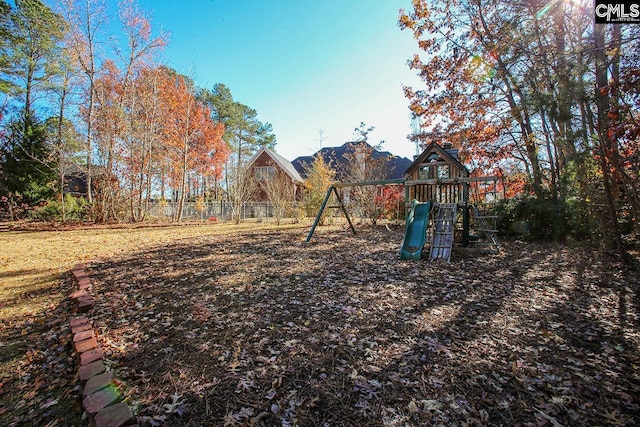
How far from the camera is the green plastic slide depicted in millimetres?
5977

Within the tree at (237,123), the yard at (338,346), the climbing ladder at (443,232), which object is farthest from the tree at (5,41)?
the climbing ladder at (443,232)

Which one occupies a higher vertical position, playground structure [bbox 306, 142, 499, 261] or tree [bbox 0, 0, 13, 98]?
tree [bbox 0, 0, 13, 98]

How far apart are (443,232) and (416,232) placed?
2.14 ft

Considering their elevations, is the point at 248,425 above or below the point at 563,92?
below

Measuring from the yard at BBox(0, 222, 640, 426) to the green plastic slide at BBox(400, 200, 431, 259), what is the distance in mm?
1075

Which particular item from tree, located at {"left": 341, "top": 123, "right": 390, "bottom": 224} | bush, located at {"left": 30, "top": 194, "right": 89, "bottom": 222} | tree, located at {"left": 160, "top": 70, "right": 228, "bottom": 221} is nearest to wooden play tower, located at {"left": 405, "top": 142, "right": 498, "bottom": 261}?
tree, located at {"left": 341, "top": 123, "right": 390, "bottom": 224}

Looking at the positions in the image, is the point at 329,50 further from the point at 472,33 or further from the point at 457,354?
the point at 457,354

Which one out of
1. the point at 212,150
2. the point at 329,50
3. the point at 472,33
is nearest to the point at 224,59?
the point at 329,50

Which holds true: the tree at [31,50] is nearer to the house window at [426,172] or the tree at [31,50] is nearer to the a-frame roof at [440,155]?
the a-frame roof at [440,155]

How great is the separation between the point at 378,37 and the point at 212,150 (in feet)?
57.2

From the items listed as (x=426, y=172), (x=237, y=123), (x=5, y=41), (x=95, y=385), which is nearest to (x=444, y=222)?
(x=426, y=172)

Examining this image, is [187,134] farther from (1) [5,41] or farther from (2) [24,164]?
(1) [5,41]

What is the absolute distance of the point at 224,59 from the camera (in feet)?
39.1

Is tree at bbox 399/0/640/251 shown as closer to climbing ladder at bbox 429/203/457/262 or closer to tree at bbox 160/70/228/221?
climbing ladder at bbox 429/203/457/262
